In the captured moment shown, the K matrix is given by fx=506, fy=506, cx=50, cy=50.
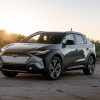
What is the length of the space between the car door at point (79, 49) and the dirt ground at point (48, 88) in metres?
0.86

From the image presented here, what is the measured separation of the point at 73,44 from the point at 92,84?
2.69 meters

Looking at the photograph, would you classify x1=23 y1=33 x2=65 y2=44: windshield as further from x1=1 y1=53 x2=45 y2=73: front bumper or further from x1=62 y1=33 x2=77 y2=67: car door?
x1=1 y1=53 x2=45 y2=73: front bumper

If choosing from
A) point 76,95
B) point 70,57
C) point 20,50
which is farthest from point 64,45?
point 76,95

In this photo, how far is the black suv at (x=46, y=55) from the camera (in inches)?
608

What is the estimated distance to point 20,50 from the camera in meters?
15.5

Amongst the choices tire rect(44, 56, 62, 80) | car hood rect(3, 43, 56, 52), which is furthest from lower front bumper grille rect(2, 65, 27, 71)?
tire rect(44, 56, 62, 80)

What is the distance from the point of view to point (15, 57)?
15508 mm

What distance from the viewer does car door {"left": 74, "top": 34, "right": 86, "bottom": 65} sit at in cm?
1755

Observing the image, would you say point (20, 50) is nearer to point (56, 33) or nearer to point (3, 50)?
point (3, 50)

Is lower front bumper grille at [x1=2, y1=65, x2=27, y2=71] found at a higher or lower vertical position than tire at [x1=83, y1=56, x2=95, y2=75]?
higher

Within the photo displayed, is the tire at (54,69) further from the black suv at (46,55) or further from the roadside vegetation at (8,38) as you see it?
the roadside vegetation at (8,38)

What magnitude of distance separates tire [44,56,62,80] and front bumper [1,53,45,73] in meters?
0.33

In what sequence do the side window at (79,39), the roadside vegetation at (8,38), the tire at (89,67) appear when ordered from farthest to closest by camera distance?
the roadside vegetation at (8,38) < the tire at (89,67) < the side window at (79,39)

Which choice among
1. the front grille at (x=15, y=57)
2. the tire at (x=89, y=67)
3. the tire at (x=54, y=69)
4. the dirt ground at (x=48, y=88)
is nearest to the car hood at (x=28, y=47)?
the front grille at (x=15, y=57)
